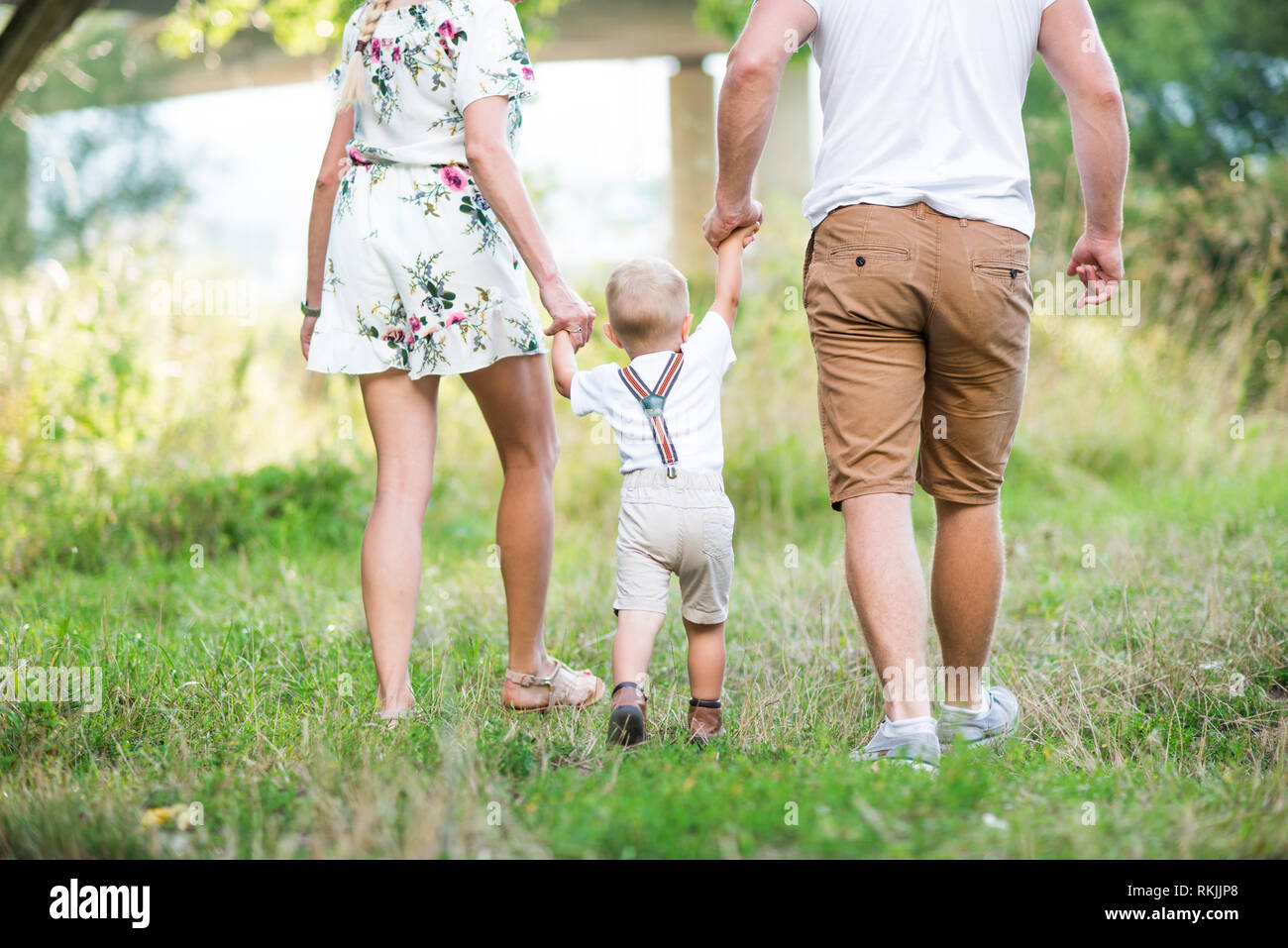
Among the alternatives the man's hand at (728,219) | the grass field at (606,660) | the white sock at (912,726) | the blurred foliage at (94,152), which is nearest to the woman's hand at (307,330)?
the grass field at (606,660)

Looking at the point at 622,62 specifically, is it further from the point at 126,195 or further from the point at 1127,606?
the point at 1127,606

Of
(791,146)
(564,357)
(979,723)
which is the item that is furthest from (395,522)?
(791,146)

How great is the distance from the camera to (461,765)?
2266mm

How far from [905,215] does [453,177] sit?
1123 millimetres

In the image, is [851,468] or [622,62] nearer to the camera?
[851,468]

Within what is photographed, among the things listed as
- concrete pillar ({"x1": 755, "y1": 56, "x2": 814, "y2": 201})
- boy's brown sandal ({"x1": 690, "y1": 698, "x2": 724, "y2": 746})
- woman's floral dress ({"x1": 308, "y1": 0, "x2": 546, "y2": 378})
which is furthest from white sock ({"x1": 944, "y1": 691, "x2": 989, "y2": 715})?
concrete pillar ({"x1": 755, "y1": 56, "x2": 814, "y2": 201})

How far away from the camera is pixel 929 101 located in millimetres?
2516

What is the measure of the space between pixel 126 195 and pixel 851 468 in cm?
2035

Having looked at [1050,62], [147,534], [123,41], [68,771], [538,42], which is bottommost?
[68,771]

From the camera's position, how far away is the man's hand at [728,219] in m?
2.73

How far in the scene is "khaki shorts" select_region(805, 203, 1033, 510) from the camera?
2.52m

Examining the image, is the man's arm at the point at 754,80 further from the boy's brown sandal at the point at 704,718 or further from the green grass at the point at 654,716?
the green grass at the point at 654,716

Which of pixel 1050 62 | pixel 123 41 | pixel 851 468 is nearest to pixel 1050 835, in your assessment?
pixel 851 468
